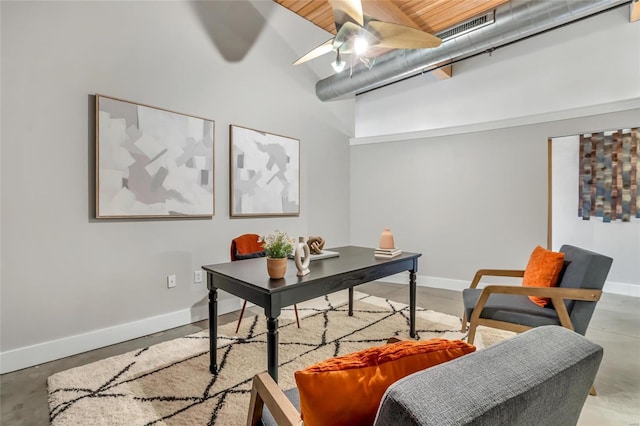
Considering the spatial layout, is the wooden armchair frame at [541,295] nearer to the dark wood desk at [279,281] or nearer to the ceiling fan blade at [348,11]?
the dark wood desk at [279,281]

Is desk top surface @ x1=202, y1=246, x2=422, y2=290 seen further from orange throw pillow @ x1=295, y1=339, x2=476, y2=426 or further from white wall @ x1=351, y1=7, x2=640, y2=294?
white wall @ x1=351, y1=7, x2=640, y2=294

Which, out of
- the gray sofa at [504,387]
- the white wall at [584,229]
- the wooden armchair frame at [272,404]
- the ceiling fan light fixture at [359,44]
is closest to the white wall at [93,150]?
the ceiling fan light fixture at [359,44]

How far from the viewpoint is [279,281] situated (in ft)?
5.74

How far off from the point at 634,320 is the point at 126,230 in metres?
4.87

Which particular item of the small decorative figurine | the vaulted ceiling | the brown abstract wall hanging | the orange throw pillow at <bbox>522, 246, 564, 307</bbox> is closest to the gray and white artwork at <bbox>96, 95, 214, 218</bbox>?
the small decorative figurine

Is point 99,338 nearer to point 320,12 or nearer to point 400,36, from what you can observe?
point 400,36

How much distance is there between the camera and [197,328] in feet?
9.64

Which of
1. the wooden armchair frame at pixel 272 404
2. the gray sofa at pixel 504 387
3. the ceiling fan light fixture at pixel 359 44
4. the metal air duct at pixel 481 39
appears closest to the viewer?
the gray sofa at pixel 504 387

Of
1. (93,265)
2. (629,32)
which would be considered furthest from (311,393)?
(629,32)

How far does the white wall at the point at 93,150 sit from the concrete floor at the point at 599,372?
0.14 m

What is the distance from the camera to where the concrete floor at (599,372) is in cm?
170

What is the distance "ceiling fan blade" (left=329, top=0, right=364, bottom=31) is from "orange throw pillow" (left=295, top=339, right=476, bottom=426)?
2090mm

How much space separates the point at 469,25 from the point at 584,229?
325 centimetres

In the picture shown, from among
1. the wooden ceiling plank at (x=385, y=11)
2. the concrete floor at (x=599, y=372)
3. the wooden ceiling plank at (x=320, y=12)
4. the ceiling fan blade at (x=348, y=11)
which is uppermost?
the wooden ceiling plank at (x=320, y=12)
